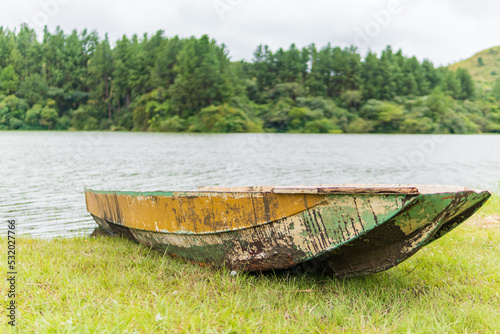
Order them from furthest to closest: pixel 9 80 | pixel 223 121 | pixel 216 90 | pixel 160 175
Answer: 1. pixel 9 80
2. pixel 216 90
3. pixel 223 121
4. pixel 160 175

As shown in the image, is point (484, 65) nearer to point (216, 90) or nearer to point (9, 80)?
point (216, 90)

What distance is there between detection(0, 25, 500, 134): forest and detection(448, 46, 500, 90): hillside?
5028 cm

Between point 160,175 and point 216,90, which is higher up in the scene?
point 216,90

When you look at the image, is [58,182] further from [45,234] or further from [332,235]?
[332,235]

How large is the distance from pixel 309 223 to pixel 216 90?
54.8 metres

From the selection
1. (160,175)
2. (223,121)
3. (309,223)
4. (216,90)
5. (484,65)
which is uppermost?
(484,65)

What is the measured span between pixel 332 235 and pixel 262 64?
228 ft

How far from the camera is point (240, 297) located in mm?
3262

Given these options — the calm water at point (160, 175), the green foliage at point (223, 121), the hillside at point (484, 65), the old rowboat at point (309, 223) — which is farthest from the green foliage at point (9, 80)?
the hillside at point (484, 65)

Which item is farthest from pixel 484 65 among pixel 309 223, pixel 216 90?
pixel 309 223

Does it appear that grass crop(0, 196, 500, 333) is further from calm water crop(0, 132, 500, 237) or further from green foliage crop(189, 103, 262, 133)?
green foliage crop(189, 103, 262, 133)

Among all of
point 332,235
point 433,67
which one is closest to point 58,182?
point 332,235

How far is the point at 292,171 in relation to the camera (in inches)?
667

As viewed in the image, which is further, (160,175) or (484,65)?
(484,65)
